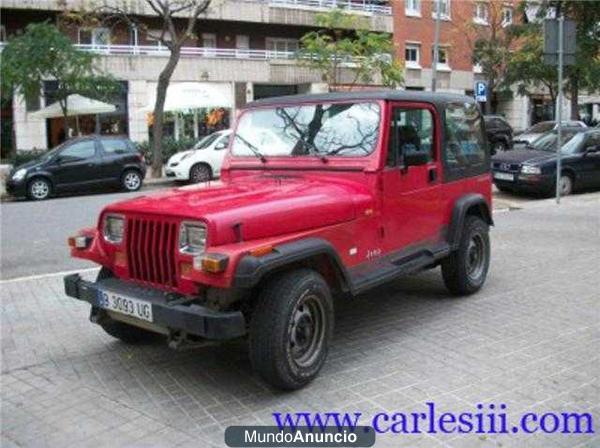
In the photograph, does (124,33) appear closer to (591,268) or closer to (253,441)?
(591,268)

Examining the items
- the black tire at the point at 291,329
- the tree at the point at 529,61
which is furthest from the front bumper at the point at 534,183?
the tree at the point at 529,61

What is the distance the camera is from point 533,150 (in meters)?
16.7

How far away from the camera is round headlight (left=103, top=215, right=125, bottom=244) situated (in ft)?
16.9

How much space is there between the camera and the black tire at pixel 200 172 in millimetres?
20688

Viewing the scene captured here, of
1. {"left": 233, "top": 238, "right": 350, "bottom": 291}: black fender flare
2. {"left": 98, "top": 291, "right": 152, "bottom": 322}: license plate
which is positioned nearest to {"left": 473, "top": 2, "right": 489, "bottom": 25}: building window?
{"left": 233, "top": 238, "right": 350, "bottom": 291}: black fender flare

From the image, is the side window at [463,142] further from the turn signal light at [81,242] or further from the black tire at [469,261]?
the turn signal light at [81,242]

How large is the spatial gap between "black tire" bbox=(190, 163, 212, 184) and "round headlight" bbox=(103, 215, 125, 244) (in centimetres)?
1550

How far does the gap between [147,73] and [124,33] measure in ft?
11.3

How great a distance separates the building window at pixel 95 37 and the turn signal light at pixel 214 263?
30031 millimetres

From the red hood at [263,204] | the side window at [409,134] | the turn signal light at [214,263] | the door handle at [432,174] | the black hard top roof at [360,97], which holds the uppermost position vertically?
the black hard top roof at [360,97]

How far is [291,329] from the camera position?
475 cm

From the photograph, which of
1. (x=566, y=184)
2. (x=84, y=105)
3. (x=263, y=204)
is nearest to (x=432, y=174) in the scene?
(x=263, y=204)

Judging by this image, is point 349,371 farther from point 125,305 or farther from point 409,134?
point 409,134

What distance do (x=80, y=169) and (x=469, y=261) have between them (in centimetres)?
1342
